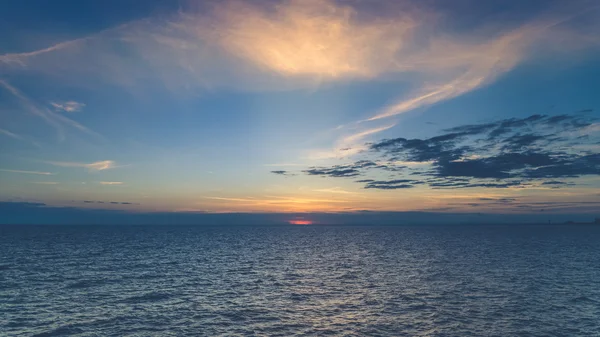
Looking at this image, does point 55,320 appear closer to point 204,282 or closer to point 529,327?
point 204,282

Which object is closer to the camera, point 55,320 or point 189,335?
point 189,335

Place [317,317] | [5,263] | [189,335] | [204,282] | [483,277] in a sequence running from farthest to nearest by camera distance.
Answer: [5,263] < [483,277] < [204,282] < [317,317] < [189,335]

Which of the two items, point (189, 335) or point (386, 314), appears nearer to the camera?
point (189, 335)

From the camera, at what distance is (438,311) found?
43906mm

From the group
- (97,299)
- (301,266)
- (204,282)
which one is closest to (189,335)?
(97,299)

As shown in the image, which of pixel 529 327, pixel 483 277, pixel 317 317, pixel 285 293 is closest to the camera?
pixel 529 327

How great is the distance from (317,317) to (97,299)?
29.1 meters

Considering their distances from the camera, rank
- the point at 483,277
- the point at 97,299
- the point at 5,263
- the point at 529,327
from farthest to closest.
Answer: the point at 5,263 → the point at 483,277 → the point at 97,299 → the point at 529,327

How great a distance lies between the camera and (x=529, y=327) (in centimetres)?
3838

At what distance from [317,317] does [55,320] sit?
27974mm

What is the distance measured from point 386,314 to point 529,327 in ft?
47.6

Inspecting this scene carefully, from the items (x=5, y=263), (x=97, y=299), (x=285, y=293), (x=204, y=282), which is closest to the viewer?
(x=97, y=299)

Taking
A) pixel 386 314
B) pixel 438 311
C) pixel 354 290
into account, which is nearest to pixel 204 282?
pixel 354 290

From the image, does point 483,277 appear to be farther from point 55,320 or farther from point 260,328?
point 55,320
